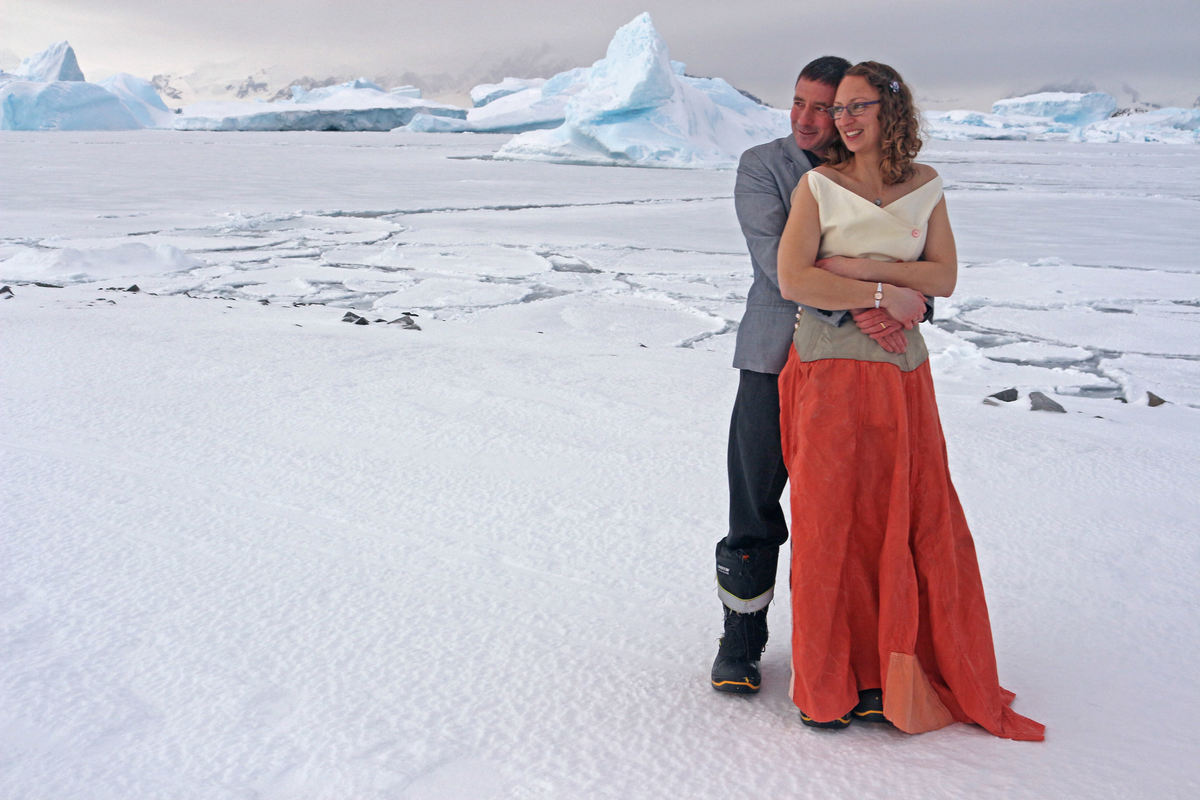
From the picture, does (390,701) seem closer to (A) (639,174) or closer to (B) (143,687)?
(B) (143,687)

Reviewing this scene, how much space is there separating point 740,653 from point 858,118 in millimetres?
964

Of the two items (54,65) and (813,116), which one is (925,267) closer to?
(813,116)

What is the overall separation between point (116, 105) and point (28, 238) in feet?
149

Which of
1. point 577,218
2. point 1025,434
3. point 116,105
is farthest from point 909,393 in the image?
point 116,105

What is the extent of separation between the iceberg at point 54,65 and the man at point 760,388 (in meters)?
63.6

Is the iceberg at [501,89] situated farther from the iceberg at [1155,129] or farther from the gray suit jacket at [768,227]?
the gray suit jacket at [768,227]

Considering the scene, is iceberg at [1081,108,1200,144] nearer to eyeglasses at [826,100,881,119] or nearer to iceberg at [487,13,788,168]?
iceberg at [487,13,788,168]

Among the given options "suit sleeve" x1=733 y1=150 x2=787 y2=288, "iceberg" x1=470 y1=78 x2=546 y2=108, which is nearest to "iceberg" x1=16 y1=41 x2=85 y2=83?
"iceberg" x1=470 y1=78 x2=546 y2=108

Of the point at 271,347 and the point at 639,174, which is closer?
the point at 271,347

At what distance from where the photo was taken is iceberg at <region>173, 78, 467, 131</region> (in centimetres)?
5200

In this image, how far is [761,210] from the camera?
62.9 inches

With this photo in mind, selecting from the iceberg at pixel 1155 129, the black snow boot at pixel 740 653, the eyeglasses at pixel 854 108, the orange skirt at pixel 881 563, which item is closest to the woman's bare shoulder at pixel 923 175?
the eyeglasses at pixel 854 108

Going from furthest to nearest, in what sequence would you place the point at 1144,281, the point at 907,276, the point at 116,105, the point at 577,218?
the point at 116,105 < the point at 577,218 < the point at 1144,281 < the point at 907,276

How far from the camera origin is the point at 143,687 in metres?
1.52
